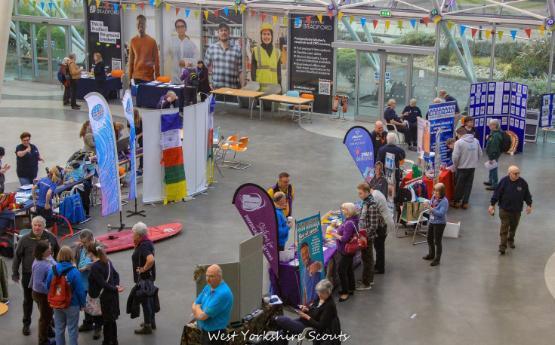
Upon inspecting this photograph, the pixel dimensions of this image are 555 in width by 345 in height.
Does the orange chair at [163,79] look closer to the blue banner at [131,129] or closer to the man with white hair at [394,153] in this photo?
the blue banner at [131,129]

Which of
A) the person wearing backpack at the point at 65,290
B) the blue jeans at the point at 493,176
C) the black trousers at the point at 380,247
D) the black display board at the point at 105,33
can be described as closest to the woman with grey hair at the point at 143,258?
the person wearing backpack at the point at 65,290

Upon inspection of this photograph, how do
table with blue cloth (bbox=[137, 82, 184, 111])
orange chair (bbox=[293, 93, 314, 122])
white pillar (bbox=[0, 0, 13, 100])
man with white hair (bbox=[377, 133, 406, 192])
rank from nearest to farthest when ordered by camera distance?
white pillar (bbox=[0, 0, 13, 100]) < man with white hair (bbox=[377, 133, 406, 192]) < orange chair (bbox=[293, 93, 314, 122]) < table with blue cloth (bbox=[137, 82, 184, 111])

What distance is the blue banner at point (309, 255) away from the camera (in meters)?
10.0

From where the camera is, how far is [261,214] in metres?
10.3

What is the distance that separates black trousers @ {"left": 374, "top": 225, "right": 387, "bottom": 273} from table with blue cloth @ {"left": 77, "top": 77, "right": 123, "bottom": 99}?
49.0ft

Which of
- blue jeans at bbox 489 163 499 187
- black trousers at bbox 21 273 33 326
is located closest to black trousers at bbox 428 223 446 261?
blue jeans at bbox 489 163 499 187

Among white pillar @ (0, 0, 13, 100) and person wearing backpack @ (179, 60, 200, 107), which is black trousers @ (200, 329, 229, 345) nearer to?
white pillar @ (0, 0, 13, 100)

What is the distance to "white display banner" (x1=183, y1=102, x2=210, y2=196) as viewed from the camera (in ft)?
49.4

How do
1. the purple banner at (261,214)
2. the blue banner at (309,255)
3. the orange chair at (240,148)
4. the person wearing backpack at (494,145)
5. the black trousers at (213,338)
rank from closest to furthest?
the black trousers at (213,338) < the blue banner at (309,255) < the purple banner at (261,214) < the person wearing backpack at (494,145) < the orange chair at (240,148)

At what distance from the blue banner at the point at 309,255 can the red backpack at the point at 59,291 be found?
2767 mm

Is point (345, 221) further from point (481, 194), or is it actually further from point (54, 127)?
point (54, 127)

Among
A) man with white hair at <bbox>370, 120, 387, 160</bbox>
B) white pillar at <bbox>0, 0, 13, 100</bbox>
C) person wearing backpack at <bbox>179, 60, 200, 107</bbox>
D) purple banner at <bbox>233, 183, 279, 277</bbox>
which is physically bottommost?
purple banner at <bbox>233, 183, 279, 277</bbox>

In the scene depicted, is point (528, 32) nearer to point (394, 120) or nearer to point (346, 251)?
point (394, 120)

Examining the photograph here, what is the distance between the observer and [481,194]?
52.8 feet
